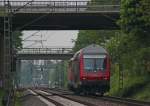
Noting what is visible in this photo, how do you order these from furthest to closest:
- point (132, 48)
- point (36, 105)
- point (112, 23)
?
point (112, 23) → point (132, 48) → point (36, 105)

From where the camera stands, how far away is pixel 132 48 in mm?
52812

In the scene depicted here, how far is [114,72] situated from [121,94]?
54.4 ft

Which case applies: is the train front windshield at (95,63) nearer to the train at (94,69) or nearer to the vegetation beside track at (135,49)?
the train at (94,69)

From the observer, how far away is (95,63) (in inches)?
2063

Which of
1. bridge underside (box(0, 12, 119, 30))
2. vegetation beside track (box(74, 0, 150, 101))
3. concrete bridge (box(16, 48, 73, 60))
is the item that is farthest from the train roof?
concrete bridge (box(16, 48, 73, 60))

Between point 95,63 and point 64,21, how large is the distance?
49.8 feet

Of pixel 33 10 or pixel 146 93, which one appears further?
pixel 33 10

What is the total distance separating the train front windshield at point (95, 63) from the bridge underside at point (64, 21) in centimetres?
1140

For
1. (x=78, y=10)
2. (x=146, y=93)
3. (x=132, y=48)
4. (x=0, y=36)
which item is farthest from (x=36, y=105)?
(x=0, y=36)

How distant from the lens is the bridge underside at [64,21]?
6366 cm

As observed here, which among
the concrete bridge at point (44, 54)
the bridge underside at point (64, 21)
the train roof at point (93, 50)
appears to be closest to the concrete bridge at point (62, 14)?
the bridge underside at point (64, 21)

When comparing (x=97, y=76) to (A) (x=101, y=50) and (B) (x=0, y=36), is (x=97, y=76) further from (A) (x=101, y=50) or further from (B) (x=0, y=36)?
(B) (x=0, y=36)

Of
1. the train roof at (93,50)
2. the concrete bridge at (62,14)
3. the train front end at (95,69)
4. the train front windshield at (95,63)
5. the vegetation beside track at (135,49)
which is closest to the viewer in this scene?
the vegetation beside track at (135,49)

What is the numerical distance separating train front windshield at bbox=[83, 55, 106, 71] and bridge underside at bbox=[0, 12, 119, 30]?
449 inches
